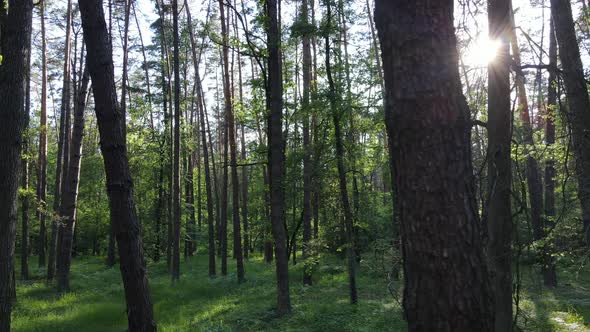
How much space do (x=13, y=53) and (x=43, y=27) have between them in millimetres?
18732

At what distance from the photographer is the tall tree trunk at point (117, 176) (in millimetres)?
4348

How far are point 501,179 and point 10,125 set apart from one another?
6058 millimetres

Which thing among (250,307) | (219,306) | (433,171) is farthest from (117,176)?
(219,306)

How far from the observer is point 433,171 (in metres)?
1.87

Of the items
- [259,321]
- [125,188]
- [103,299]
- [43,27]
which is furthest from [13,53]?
[43,27]

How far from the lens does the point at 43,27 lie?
21.5m

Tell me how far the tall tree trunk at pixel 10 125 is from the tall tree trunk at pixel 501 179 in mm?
5890

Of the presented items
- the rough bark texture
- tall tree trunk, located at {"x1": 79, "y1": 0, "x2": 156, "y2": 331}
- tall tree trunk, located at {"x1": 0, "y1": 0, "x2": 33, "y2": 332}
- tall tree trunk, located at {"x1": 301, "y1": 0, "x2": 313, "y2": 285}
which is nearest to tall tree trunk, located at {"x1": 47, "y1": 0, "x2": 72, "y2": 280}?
tall tree trunk, located at {"x1": 301, "y1": 0, "x2": 313, "y2": 285}

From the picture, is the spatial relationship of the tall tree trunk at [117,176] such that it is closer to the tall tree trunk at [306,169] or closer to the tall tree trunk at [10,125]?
the tall tree trunk at [10,125]

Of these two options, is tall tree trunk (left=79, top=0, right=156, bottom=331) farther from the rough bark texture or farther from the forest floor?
the forest floor

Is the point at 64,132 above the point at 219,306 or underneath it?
above

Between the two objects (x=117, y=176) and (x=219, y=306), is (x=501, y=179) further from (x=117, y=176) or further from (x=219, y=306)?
(x=219, y=306)

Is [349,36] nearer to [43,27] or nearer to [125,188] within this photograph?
[43,27]

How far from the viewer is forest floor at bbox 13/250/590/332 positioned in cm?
929
